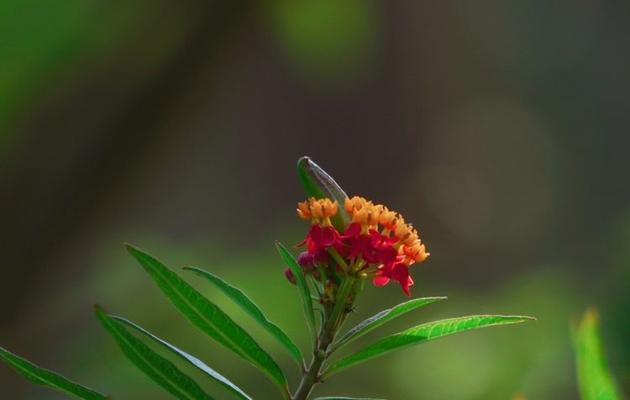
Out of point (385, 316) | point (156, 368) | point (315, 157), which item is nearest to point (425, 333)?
point (385, 316)

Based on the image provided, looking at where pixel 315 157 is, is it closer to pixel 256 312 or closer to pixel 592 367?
pixel 592 367

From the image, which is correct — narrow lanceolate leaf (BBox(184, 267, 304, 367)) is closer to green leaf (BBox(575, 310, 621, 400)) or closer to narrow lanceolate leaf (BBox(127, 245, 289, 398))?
narrow lanceolate leaf (BBox(127, 245, 289, 398))

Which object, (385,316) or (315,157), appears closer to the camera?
(385,316)

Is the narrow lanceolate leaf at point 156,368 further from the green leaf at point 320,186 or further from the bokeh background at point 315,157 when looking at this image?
the bokeh background at point 315,157

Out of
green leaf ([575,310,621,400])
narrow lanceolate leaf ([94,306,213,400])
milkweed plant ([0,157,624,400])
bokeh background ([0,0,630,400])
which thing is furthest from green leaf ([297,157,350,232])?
bokeh background ([0,0,630,400])

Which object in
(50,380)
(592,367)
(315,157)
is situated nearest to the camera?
(50,380)

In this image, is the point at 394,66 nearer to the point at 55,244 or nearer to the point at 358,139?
the point at 358,139

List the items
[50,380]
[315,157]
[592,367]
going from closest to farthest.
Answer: [50,380] < [592,367] < [315,157]
